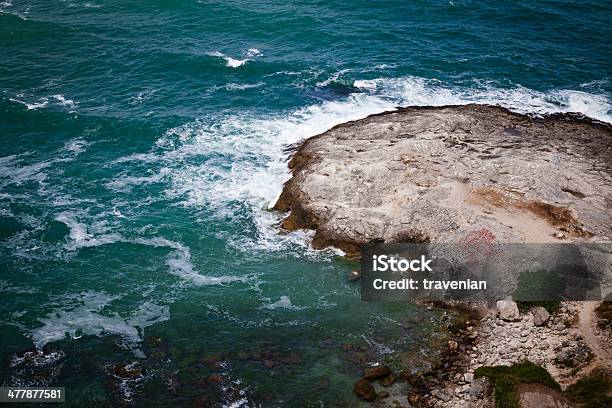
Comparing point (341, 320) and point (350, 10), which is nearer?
point (341, 320)

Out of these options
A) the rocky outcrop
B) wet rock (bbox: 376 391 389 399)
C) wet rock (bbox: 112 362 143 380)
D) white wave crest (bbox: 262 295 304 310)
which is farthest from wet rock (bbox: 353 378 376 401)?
wet rock (bbox: 112 362 143 380)

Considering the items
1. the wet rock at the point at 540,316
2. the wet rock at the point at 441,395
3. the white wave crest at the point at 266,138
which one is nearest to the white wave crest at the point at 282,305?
the white wave crest at the point at 266,138

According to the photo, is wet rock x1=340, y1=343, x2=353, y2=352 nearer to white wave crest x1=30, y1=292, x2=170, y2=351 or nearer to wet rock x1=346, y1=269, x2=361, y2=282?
wet rock x1=346, y1=269, x2=361, y2=282

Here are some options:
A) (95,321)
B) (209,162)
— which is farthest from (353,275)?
(209,162)

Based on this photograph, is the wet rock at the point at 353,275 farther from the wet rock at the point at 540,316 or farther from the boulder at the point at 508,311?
the wet rock at the point at 540,316

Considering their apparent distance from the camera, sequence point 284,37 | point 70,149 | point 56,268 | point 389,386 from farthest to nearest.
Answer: point 284,37 → point 70,149 → point 56,268 → point 389,386

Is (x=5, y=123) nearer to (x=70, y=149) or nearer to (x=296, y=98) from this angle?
(x=70, y=149)

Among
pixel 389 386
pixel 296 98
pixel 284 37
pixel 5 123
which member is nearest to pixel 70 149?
pixel 5 123
